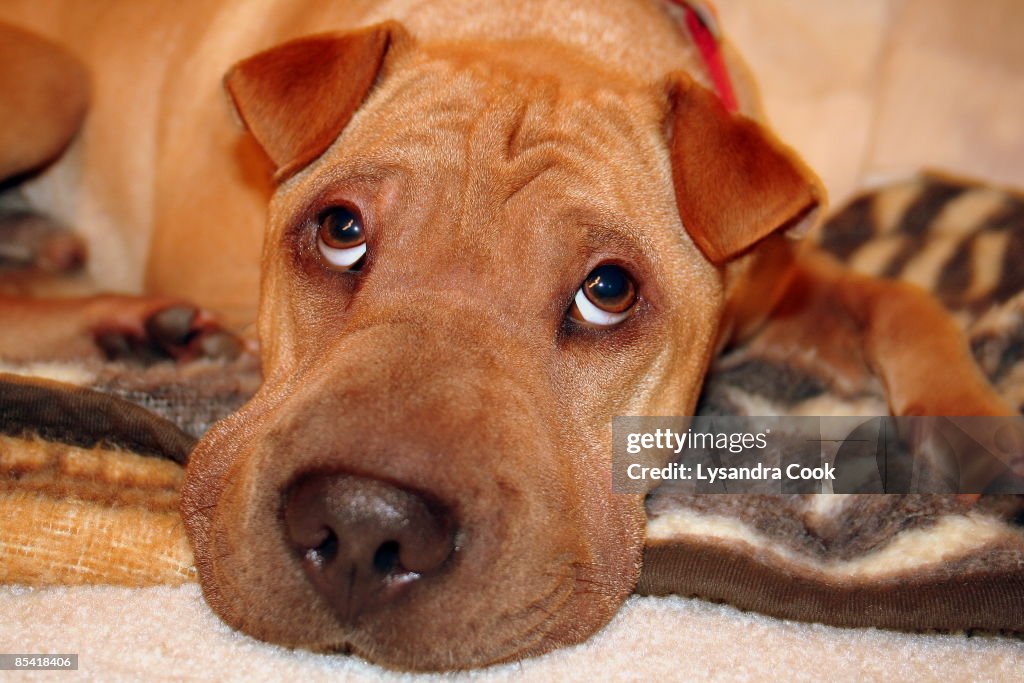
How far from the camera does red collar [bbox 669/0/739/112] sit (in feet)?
10.6

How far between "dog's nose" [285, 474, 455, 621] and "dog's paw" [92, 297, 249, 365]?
1.44 meters

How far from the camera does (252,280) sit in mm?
3469

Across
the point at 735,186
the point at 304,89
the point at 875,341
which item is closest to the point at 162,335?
the point at 304,89

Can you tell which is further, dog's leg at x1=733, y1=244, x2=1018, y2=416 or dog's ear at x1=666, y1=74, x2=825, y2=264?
dog's leg at x1=733, y1=244, x2=1018, y2=416

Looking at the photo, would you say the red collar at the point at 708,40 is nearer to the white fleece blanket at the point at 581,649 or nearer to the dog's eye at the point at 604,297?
the dog's eye at the point at 604,297

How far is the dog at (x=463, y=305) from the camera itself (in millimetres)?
1887

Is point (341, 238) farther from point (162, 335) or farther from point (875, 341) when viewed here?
point (875, 341)

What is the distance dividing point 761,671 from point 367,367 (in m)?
0.96

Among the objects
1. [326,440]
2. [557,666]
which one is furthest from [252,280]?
[557,666]

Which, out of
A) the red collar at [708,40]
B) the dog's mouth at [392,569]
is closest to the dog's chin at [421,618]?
the dog's mouth at [392,569]

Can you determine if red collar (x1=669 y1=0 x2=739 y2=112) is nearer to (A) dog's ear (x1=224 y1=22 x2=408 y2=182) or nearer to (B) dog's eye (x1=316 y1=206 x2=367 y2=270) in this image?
(A) dog's ear (x1=224 y1=22 x2=408 y2=182)

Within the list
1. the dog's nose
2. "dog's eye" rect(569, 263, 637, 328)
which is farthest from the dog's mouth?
"dog's eye" rect(569, 263, 637, 328)

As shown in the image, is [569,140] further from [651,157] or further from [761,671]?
[761,671]

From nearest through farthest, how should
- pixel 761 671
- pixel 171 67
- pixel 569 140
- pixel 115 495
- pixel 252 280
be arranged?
pixel 761 671 → pixel 115 495 → pixel 569 140 → pixel 252 280 → pixel 171 67
